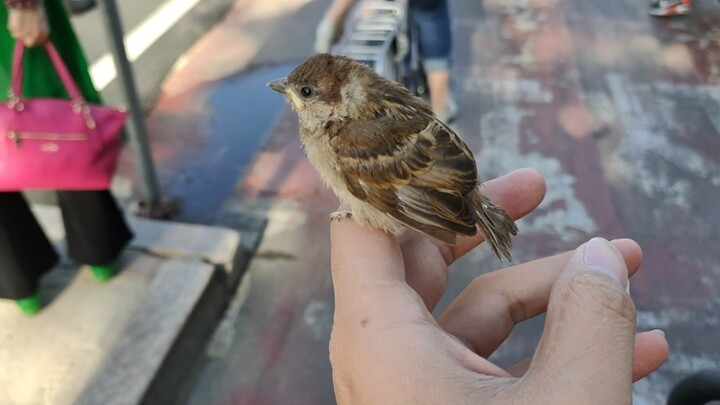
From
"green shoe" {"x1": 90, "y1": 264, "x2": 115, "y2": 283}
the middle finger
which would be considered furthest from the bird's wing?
"green shoe" {"x1": 90, "y1": 264, "x2": 115, "y2": 283}

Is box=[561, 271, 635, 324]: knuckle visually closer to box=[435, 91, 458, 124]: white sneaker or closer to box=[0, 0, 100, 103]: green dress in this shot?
box=[0, 0, 100, 103]: green dress

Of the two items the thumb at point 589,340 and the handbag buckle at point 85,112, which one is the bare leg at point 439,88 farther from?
the thumb at point 589,340

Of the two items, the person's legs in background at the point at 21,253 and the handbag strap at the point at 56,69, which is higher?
the handbag strap at the point at 56,69

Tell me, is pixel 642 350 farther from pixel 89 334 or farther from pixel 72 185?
pixel 89 334

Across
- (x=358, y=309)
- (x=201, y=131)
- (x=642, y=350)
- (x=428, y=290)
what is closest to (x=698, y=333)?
(x=642, y=350)

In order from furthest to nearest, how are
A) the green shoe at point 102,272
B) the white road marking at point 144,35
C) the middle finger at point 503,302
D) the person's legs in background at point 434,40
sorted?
1. the white road marking at point 144,35
2. the person's legs in background at point 434,40
3. the green shoe at point 102,272
4. the middle finger at point 503,302

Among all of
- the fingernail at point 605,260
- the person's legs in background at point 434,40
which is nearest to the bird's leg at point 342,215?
the fingernail at point 605,260
